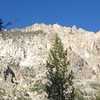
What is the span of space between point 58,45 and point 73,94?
6628 millimetres

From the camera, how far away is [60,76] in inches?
2483

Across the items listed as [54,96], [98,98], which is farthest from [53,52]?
[98,98]

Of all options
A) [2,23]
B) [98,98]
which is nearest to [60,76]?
[98,98]

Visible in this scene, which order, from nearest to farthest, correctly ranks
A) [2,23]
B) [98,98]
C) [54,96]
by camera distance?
[2,23] → [54,96] → [98,98]

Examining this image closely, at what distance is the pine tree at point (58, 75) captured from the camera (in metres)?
63.0

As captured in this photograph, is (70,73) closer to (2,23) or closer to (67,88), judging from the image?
(67,88)

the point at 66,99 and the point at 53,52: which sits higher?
the point at 53,52

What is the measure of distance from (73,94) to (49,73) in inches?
169

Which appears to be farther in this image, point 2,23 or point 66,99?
point 66,99

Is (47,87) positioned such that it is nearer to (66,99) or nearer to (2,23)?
(66,99)

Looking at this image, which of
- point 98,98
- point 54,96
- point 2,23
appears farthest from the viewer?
point 98,98

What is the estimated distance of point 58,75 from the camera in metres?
63.2

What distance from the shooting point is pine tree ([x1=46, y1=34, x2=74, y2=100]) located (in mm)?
62969

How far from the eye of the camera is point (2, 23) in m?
47.2
